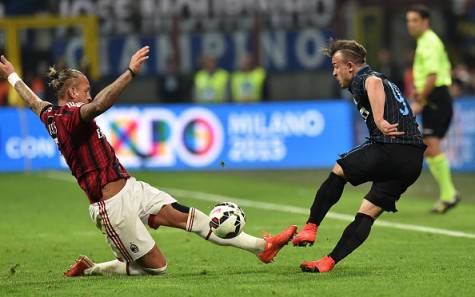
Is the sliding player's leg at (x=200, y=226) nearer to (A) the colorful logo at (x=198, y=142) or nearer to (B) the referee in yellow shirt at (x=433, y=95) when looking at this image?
(B) the referee in yellow shirt at (x=433, y=95)

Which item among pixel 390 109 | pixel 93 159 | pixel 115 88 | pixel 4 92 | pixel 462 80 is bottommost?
pixel 462 80

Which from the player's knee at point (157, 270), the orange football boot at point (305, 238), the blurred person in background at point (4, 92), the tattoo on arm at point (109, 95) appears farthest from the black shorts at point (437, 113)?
the blurred person in background at point (4, 92)

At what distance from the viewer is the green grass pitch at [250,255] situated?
8.51 m

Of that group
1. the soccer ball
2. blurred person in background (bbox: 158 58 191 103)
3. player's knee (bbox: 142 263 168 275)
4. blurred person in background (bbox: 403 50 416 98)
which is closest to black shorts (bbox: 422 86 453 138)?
the soccer ball

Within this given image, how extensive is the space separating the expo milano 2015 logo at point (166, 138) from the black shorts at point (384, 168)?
12.5 m

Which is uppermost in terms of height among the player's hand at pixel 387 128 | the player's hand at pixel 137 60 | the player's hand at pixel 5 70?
the player's hand at pixel 137 60

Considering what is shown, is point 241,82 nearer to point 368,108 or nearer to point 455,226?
point 455,226

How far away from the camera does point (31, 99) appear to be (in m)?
9.56

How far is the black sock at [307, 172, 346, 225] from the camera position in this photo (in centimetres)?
934

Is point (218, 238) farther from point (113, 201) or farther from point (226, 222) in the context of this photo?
point (113, 201)

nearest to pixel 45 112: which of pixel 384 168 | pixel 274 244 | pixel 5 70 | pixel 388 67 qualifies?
pixel 5 70

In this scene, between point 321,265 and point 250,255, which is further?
point 250,255

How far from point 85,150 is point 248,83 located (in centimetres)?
1525

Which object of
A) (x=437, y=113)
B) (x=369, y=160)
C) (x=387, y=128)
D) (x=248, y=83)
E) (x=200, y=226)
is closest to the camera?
(x=387, y=128)
